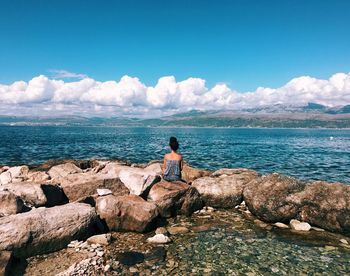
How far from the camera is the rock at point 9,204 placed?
39.3ft

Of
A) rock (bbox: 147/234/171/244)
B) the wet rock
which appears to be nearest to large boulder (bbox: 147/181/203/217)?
rock (bbox: 147/234/171/244)

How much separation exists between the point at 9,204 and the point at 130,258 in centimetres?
597

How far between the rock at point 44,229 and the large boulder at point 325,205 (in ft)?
32.7

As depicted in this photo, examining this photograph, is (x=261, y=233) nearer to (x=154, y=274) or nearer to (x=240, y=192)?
(x=240, y=192)

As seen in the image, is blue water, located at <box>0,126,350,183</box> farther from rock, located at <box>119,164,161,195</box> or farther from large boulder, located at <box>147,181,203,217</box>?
rock, located at <box>119,164,161,195</box>

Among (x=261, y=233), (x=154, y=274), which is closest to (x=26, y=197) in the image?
(x=154, y=274)

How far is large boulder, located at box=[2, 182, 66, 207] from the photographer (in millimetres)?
13961

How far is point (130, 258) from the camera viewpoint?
404 inches

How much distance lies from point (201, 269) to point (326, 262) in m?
4.50

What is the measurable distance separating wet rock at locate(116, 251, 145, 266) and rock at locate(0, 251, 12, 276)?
3390 millimetres

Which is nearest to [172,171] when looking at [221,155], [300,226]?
[300,226]

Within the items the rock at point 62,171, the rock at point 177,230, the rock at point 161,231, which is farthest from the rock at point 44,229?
the rock at point 62,171

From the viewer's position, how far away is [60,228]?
424 inches

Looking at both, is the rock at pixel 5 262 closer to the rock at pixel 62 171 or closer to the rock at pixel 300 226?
the rock at pixel 62 171
